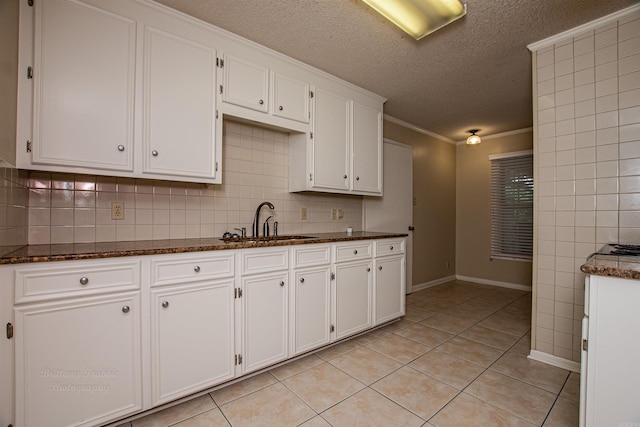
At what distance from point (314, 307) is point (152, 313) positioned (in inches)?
46.0

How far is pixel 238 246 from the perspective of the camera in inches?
73.5

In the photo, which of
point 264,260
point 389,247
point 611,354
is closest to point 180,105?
point 264,260

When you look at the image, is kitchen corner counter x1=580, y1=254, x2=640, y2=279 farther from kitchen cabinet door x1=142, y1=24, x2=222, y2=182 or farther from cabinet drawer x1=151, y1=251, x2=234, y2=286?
kitchen cabinet door x1=142, y1=24, x2=222, y2=182

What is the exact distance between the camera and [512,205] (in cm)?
457

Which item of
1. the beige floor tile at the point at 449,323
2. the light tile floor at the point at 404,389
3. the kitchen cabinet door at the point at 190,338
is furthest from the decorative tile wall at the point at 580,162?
the kitchen cabinet door at the point at 190,338

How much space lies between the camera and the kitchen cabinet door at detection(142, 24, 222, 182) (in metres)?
1.81

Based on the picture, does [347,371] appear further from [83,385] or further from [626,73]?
[626,73]

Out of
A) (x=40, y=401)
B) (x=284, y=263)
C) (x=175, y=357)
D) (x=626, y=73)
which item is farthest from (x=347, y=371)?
(x=626, y=73)

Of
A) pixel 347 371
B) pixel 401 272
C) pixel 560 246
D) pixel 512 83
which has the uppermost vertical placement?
pixel 512 83

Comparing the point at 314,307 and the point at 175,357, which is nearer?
Answer: the point at 175,357

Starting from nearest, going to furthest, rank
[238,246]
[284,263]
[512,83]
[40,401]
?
1. [40,401]
2. [238,246]
3. [284,263]
4. [512,83]

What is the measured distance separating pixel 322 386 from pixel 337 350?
0.55 metres

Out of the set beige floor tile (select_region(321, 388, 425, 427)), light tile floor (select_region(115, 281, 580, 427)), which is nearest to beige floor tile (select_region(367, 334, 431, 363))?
light tile floor (select_region(115, 281, 580, 427))

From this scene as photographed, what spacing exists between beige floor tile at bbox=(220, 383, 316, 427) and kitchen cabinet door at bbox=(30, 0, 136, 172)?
162cm
